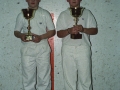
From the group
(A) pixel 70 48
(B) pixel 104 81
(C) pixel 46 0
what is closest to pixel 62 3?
(C) pixel 46 0

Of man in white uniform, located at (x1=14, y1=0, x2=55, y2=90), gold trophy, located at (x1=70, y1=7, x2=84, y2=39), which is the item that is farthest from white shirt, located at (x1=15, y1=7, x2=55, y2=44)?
gold trophy, located at (x1=70, y1=7, x2=84, y2=39)

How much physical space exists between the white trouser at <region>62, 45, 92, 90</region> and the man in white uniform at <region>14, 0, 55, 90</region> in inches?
7.8

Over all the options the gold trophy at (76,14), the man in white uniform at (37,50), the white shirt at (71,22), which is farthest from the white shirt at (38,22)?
the gold trophy at (76,14)

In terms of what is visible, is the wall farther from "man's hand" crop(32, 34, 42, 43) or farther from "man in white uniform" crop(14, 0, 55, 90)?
"man's hand" crop(32, 34, 42, 43)

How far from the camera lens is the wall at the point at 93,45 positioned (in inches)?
73.5

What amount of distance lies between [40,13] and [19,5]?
0.42 m

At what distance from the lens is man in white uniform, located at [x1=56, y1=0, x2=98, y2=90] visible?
1503 millimetres

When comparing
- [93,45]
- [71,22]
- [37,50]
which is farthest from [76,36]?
[93,45]

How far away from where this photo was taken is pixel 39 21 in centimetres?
159

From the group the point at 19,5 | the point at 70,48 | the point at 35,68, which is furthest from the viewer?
the point at 19,5

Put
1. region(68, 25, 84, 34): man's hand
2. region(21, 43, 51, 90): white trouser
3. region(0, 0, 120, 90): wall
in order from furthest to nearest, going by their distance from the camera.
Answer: region(0, 0, 120, 90): wall
region(21, 43, 51, 90): white trouser
region(68, 25, 84, 34): man's hand

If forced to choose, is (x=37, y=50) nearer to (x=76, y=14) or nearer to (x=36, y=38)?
(x=36, y=38)

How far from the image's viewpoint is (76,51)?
1.51m

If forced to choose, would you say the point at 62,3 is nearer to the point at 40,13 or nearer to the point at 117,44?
the point at 40,13
